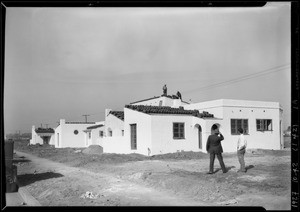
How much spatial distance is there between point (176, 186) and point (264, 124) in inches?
243

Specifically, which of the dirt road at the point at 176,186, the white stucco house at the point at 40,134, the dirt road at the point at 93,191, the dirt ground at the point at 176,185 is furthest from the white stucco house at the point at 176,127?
the dirt road at the point at 93,191

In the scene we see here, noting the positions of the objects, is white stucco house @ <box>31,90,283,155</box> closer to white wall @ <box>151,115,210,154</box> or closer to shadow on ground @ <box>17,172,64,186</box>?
white wall @ <box>151,115,210,154</box>

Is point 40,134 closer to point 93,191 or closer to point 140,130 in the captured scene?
point 93,191

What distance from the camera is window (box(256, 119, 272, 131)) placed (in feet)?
36.9

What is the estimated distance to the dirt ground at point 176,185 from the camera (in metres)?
5.75

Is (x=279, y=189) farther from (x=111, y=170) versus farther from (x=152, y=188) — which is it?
(x=111, y=170)

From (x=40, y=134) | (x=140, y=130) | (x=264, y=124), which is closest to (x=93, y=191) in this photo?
(x=40, y=134)

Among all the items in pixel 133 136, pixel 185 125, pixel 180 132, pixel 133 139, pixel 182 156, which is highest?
pixel 185 125

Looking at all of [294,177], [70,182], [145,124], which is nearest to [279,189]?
[294,177]

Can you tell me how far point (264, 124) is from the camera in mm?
11859

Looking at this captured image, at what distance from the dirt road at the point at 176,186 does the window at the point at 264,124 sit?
167cm

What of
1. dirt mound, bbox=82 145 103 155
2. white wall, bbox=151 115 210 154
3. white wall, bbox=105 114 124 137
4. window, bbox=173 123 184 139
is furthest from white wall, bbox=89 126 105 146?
window, bbox=173 123 184 139

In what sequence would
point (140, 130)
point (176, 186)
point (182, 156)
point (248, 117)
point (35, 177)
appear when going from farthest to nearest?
1. point (140, 130)
2. point (182, 156)
3. point (248, 117)
4. point (35, 177)
5. point (176, 186)
